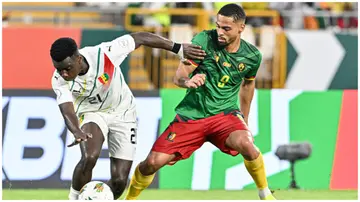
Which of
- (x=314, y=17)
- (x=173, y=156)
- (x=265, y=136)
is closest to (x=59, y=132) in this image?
(x=265, y=136)

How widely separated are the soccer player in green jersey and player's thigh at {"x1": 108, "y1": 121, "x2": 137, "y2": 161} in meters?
0.25

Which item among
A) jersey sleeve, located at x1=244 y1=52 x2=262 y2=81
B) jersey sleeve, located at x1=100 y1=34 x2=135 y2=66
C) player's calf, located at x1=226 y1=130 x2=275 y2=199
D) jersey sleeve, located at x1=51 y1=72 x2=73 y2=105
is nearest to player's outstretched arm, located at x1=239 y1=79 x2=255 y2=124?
jersey sleeve, located at x1=244 y1=52 x2=262 y2=81

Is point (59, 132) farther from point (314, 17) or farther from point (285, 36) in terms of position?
point (314, 17)

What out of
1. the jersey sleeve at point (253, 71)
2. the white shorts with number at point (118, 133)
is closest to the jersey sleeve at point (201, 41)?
the jersey sleeve at point (253, 71)

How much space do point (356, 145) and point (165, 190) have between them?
301cm

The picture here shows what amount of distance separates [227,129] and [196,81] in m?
0.87

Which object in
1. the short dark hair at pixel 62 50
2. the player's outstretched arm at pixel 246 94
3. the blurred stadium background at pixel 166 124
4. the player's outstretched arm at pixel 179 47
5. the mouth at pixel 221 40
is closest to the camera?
the short dark hair at pixel 62 50

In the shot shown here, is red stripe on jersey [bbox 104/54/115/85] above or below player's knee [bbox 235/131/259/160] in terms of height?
above

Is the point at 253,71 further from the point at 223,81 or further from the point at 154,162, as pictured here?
the point at 154,162

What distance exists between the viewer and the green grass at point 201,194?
13727 mm

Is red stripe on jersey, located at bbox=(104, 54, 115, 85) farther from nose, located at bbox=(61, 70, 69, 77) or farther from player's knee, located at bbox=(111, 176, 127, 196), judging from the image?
player's knee, located at bbox=(111, 176, 127, 196)

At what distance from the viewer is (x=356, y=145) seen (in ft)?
51.2

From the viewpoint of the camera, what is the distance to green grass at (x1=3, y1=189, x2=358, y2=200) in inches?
540

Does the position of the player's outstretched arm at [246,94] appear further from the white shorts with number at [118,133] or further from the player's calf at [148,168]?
the white shorts with number at [118,133]
